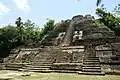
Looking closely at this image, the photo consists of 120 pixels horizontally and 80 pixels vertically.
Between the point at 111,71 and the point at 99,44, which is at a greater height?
the point at 99,44

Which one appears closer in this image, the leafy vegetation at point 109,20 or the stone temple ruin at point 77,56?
the stone temple ruin at point 77,56

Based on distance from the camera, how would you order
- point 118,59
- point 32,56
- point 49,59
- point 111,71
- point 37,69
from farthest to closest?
point 32,56, point 49,59, point 37,69, point 118,59, point 111,71

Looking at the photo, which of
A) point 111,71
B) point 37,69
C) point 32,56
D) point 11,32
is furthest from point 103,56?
point 11,32

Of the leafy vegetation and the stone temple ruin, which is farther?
the leafy vegetation

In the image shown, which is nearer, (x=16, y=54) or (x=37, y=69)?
(x=37, y=69)

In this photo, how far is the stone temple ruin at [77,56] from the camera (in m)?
9.80

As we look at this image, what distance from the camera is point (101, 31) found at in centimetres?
1468

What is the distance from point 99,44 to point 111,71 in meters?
3.87

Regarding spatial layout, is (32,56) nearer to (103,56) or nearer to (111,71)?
(103,56)

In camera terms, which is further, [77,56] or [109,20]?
[109,20]

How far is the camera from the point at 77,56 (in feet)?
37.3

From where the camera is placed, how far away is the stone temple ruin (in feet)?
32.2

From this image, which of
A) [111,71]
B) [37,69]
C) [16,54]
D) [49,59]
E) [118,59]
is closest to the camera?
[111,71]

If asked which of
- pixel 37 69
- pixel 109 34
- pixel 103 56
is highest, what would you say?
pixel 109 34
